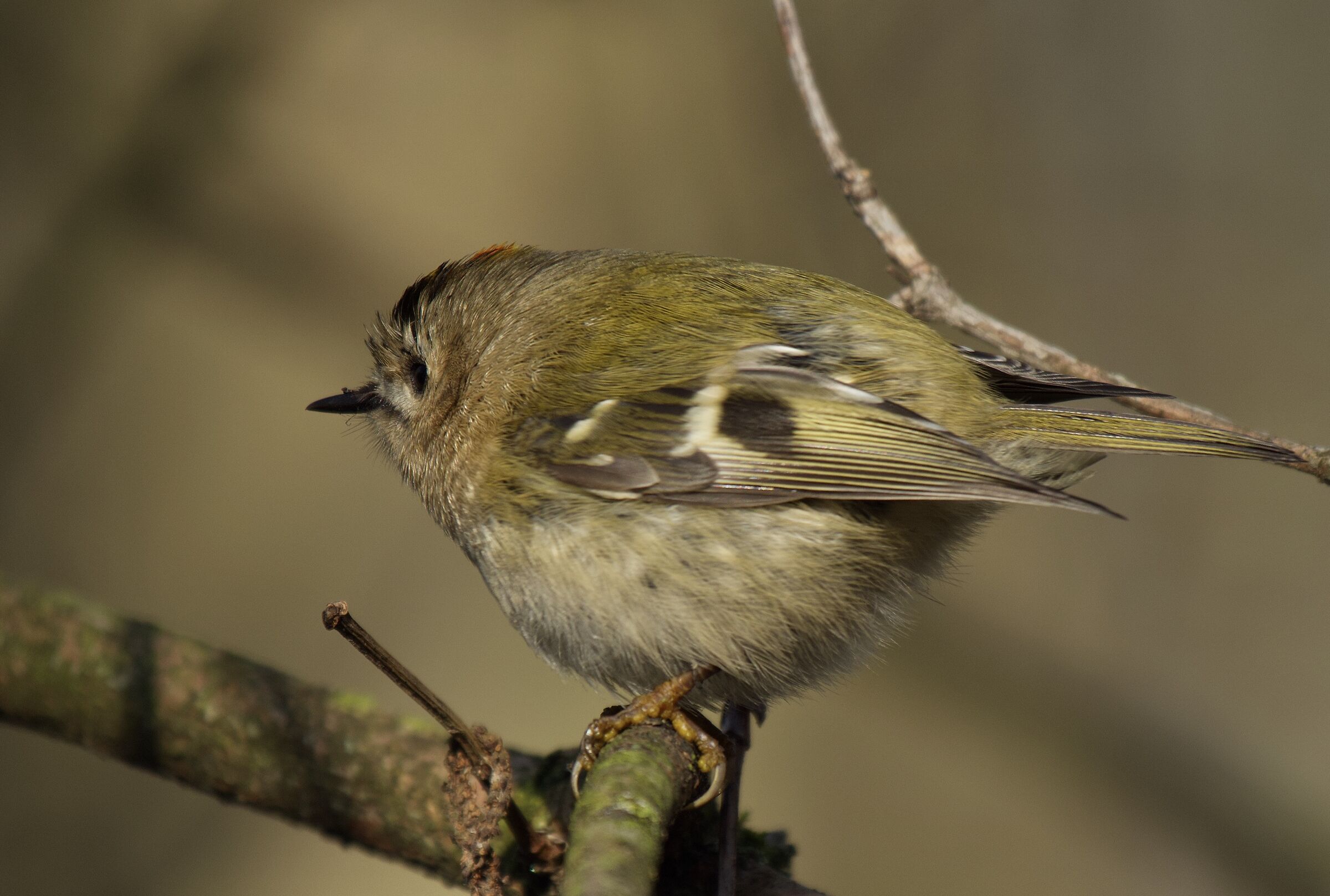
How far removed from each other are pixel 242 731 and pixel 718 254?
2.70 m

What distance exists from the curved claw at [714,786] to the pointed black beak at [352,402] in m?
1.13

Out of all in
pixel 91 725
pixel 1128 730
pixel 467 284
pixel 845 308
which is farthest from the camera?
pixel 1128 730

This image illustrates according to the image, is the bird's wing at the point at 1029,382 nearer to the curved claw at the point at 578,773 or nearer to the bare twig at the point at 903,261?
the bare twig at the point at 903,261

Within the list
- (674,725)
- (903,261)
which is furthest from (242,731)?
(903,261)

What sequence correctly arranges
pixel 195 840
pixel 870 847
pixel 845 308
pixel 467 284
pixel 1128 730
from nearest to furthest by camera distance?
pixel 845 308, pixel 467 284, pixel 1128 730, pixel 195 840, pixel 870 847

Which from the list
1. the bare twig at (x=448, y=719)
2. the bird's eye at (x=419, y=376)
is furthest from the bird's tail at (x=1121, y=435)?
the bird's eye at (x=419, y=376)

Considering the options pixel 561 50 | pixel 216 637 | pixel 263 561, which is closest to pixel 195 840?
pixel 216 637

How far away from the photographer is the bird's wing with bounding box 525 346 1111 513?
168 cm

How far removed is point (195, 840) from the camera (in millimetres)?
3574

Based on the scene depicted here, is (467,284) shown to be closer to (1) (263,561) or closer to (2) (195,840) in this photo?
(1) (263,561)

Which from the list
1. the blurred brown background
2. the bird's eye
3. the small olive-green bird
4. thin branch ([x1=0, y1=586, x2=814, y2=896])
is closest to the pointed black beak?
the bird's eye

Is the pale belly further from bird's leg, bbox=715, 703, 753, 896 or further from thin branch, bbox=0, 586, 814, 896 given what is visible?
thin branch, bbox=0, 586, 814, 896

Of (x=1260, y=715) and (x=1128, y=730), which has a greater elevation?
(x=1260, y=715)

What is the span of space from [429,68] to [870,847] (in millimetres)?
3407
